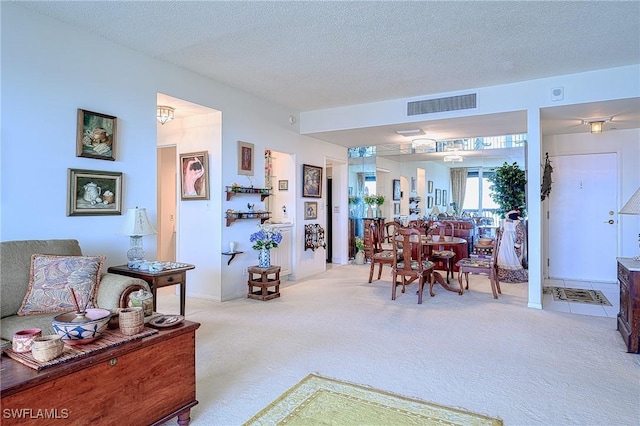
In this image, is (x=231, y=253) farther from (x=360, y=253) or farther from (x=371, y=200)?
(x=371, y=200)

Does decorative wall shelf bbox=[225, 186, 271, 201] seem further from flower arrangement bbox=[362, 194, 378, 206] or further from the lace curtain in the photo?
the lace curtain

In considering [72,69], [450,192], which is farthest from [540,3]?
[450,192]

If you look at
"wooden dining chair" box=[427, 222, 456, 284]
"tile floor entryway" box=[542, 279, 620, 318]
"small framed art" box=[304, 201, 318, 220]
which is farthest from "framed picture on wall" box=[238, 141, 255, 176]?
"tile floor entryway" box=[542, 279, 620, 318]

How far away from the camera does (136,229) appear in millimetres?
3318

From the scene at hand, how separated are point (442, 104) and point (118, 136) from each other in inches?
153

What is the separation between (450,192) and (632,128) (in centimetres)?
303

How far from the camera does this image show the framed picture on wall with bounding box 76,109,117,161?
328cm

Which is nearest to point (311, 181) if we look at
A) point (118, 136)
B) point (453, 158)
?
point (453, 158)

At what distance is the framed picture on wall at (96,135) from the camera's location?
328 cm

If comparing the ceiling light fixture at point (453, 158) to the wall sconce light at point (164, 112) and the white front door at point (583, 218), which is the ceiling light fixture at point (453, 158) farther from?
the wall sconce light at point (164, 112)

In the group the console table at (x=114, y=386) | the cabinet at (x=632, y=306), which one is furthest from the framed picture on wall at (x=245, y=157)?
the cabinet at (x=632, y=306)

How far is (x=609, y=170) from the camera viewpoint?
6.01 m

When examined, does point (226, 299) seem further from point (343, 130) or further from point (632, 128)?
point (632, 128)

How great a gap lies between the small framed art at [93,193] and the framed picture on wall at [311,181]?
128 inches
